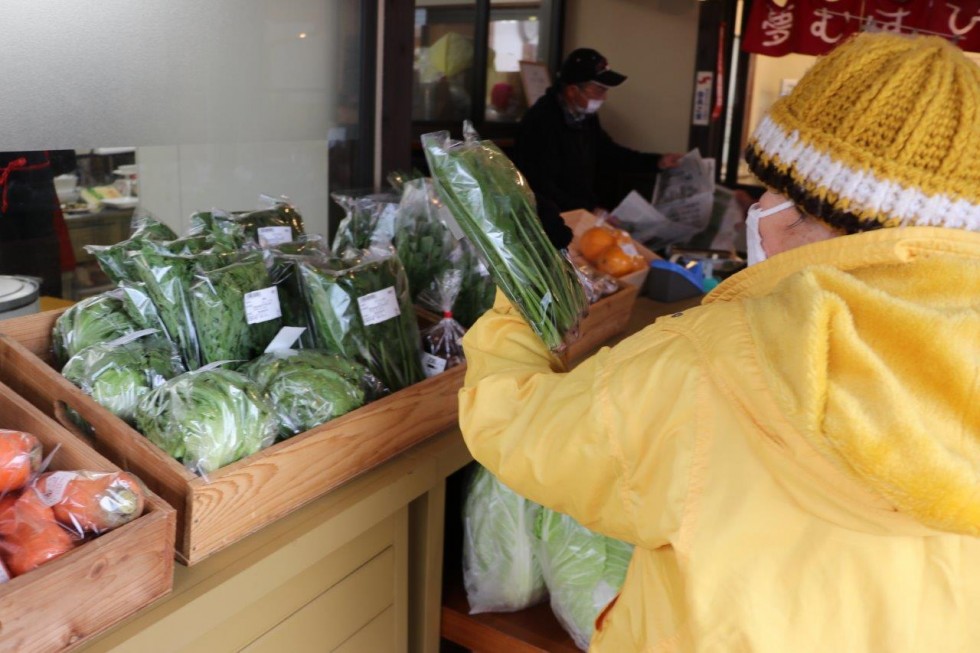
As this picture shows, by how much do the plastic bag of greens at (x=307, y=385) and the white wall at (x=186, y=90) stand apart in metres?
0.85

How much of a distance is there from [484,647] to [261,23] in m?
1.75

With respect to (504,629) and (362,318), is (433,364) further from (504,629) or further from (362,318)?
(504,629)

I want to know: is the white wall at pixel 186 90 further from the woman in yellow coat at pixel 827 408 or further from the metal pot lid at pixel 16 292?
the woman in yellow coat at pixel 827 408

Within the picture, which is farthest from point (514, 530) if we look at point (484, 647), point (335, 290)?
point (335, 290)

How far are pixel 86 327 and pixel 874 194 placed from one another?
1.30m

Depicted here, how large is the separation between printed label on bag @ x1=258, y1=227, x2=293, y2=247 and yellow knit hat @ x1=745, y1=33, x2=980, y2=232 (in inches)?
50.0

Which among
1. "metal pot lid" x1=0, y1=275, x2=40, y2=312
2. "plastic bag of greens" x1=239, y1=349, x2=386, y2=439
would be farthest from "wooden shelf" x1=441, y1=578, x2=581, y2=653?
"metal pot lid" x1=0, y1=275, x2=40, y2=312

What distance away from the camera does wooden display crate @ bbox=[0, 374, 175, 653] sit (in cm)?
94

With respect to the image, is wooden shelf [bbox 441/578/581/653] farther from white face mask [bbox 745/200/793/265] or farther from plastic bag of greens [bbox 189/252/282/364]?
white face mask [bbox 745/200/793/265]

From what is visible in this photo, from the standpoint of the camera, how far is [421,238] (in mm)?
2012

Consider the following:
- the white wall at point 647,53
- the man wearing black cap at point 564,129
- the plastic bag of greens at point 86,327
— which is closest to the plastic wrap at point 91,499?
the plastic bag of greens at point 86,327

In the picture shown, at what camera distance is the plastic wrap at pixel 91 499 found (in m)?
1.05

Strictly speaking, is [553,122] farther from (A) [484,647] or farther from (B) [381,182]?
(A) [484,647]

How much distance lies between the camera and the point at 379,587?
1563mm
